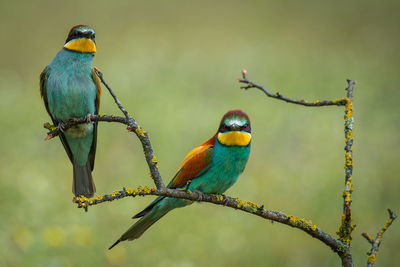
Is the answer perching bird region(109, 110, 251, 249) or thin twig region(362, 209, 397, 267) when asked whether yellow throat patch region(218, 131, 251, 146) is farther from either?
thin twig region(362, 209, 397, 267)

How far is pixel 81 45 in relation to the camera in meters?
3.37

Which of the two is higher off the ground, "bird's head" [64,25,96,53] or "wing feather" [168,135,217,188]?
"bird's head" [64,25,96,53]

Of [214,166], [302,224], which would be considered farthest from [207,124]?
[302,224]

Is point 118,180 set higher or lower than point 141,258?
higher

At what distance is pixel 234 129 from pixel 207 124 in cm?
353

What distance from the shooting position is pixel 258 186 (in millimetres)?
5309

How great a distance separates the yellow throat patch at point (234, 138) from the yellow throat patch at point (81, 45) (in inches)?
45.5

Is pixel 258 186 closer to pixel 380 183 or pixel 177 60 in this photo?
pixel 380 183

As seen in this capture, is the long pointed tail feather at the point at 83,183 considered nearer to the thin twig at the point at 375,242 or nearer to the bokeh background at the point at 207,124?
the bokeh background at the point at 207,124

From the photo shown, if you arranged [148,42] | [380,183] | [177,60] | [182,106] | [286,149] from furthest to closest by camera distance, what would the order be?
[148,42]
[177,60]
[182,106]
[286,149]
[380,183]

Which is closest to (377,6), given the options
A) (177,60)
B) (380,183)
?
(177,60)

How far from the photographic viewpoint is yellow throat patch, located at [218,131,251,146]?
2.67 m

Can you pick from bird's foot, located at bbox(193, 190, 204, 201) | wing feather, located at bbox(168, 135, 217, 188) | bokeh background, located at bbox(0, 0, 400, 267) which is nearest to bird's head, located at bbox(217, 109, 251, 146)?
wing feather, located at bbox(168, 135, 217, 188)

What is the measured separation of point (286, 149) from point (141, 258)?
7.13 ft
